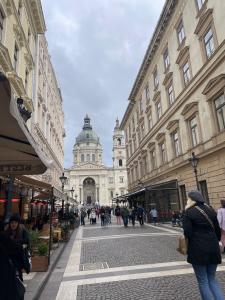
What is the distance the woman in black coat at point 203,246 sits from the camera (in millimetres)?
4055

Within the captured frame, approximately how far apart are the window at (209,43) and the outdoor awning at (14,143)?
1548 cm

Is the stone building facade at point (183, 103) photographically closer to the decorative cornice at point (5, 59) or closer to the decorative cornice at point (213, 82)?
the decorative cornice at point (213, 82)

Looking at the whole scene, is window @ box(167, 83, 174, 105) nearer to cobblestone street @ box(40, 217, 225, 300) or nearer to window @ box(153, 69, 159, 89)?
window @ box(153, 69, 159, 89)

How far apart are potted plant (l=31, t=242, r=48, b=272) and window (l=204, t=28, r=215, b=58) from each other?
1505 centimetres

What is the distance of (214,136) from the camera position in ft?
53.4

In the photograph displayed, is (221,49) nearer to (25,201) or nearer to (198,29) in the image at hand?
(198,29)

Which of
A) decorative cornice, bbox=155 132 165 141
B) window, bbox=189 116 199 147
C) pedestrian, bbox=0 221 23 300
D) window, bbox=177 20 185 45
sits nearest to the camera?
pedestrian, bbox=0 221 23 300

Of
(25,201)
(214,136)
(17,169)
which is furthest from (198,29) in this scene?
(17,169)

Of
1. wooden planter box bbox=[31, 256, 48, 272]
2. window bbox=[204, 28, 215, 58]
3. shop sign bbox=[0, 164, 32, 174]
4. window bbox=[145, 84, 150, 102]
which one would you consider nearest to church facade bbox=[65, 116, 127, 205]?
window bbox=[145, 84, 150, 102]

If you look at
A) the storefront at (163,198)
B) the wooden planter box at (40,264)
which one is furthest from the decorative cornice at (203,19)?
the wooden planter box at (40,264)

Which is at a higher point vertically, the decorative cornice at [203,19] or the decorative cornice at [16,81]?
the decorative cornice at [203,19]

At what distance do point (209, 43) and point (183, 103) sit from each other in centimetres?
517

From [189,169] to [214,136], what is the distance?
4.68m

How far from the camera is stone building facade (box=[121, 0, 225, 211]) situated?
1609 centimetres
